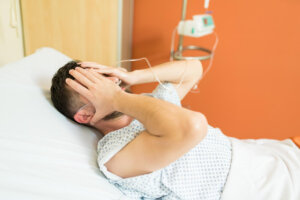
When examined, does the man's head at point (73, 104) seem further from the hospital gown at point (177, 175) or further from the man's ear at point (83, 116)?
the hospital gown at point (177, 175)

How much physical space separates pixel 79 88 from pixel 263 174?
80 centimetres

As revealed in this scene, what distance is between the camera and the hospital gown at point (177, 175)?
0.84 metres

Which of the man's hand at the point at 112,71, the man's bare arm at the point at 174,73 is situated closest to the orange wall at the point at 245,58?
the man's bare arm at the point at 174,73

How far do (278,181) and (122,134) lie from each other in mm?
638

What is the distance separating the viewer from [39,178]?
0.78 metres

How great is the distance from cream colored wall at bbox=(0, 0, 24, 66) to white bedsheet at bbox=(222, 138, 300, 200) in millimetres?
1437

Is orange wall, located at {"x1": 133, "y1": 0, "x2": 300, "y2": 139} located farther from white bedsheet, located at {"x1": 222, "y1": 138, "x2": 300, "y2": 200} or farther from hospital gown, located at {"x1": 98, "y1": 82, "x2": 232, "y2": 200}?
hospital gown, located at {"x1": 98, "y1": 82, "x2": 232, "y2": 200}

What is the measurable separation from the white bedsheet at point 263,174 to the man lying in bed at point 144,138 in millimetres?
37

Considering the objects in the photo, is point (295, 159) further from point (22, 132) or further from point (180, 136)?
point (22, 132)

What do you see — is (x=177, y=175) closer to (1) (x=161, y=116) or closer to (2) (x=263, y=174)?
(1) (x=161, y=116)

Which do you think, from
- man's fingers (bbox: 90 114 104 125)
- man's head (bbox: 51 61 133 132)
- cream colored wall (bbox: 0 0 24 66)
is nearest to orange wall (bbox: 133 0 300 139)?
cream colored wall (bbox: 0 0 24 66)

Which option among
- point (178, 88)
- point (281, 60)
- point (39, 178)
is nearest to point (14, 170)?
point (39, 178)

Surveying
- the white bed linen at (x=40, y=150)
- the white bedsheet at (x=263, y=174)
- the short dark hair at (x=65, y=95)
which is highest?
the short dark hair at (x=65, y=95)

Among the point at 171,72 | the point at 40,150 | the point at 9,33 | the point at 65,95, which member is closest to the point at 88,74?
the point at 65,95
